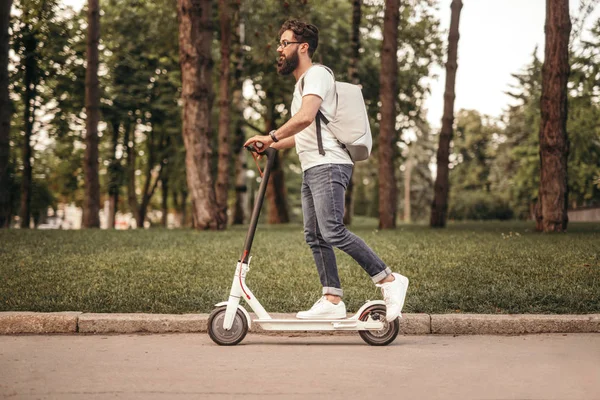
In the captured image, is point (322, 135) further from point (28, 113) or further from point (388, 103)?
point (28, 113)

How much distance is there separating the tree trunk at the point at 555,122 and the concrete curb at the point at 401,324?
10618 millimetres

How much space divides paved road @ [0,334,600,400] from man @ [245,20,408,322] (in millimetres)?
438

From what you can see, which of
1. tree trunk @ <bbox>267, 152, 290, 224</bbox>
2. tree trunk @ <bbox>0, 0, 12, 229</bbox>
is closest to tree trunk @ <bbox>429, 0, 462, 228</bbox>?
tree trunk @ <bbox>0, 0, 12, 229</bbox>

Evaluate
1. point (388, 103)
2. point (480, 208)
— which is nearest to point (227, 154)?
point (388, 103)

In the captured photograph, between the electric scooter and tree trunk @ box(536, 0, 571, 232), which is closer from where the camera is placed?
the electric scooter

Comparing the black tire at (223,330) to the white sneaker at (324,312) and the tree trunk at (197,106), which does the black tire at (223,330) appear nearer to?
the white sneaker at (324,312)

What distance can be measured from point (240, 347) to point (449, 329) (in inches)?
68.6

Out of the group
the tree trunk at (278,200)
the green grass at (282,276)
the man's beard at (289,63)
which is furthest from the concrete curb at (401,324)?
the tree trunk at (278,200)

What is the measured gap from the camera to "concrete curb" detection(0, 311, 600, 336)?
6.26 meters

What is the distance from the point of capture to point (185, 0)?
1756cm

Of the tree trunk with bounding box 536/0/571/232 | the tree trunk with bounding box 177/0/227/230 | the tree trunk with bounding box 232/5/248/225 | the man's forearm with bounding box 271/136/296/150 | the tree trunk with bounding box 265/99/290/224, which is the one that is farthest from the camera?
the tree trunk with bounding box 265/99/290/224

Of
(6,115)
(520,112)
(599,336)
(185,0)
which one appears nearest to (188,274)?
(599,336)

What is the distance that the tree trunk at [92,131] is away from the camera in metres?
22.7

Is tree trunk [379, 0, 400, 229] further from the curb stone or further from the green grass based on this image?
the curb stone
